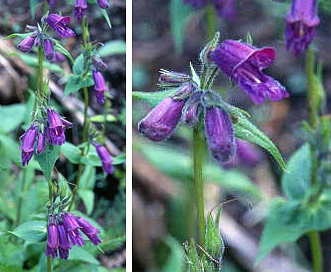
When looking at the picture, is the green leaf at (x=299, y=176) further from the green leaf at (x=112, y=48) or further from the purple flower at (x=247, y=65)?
the green leaf at (x=112, y=48)

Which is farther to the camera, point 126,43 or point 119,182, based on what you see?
point 119,182

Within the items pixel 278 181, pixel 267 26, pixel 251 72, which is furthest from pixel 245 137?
pixel 278 181

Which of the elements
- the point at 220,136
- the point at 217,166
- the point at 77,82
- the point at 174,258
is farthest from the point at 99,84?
the point at 220,136

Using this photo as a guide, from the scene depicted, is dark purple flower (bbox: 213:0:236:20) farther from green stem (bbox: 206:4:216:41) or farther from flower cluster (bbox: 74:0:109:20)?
flower cluster (bbox: 74:0:109:20)

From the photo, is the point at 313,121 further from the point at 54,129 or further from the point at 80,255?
the point at 80,255

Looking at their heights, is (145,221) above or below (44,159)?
below

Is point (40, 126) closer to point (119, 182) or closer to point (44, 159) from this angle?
point (44, 159)

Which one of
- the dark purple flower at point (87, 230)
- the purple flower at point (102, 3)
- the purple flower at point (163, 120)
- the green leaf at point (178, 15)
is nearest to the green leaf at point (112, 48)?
the purple flower at point (102, 3)
